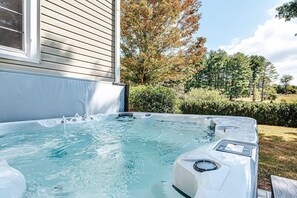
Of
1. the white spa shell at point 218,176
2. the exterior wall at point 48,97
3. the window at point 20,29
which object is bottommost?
the white spa shell at point 218,176

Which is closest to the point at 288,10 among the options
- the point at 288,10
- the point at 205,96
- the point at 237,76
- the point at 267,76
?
the point at 288,10

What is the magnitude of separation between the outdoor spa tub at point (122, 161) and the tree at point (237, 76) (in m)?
22.2

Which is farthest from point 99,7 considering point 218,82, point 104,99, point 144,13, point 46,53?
point 218,82

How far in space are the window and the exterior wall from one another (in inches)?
16.3

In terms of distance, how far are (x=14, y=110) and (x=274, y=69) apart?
32.3 meters

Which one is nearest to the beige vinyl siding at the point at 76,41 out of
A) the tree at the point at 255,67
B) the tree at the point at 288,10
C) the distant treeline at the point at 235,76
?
the tree at the point at 288,10

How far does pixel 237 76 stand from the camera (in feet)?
73.3

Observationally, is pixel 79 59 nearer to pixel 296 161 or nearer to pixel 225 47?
pixel 296 161

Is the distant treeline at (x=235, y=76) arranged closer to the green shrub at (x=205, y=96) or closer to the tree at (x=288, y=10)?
the green shrub at (x=205, y=96)

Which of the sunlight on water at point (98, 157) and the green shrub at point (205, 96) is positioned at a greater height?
the green shrub at point (205, 96)

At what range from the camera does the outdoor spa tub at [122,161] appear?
792mm

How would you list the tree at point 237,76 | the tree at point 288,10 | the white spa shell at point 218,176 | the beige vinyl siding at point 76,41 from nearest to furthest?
the white spa shell at point 218,176 < the beige vinyl siding at point 76,41 < the tree at point 288,10 < the tree at point 237,76

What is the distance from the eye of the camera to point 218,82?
76.9ft

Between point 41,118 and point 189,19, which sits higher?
point 189,19
